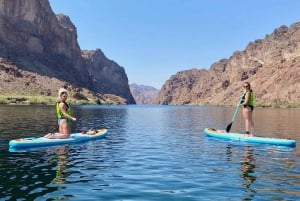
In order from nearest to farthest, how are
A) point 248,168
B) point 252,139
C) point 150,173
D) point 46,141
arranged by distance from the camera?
point 150,173, point 248,168, point 46,141, point 252,139

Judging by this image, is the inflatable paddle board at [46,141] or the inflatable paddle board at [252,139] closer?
the inflatable paddle board at [46,141]

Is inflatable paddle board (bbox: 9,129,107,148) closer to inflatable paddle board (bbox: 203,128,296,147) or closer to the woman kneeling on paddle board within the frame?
the woman kneeling on paddle board

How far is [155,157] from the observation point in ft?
73.9

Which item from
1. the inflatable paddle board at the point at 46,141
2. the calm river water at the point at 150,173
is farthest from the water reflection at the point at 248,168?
the inflatable paddle board at the point at 46,141

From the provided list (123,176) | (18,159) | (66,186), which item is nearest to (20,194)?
(66,186)

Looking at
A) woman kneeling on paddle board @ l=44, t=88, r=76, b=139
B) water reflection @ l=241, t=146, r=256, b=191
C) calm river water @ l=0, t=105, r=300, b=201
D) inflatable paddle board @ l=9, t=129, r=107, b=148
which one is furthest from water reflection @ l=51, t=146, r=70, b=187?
water reflection @ l=241, t=146, r=256, b=191

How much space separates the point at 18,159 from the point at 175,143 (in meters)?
12.8

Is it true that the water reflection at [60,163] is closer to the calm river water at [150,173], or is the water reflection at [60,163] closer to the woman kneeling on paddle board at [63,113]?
the calm river water at [150,173]

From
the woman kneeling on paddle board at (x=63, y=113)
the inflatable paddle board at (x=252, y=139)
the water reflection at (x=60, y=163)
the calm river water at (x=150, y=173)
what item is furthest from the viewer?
the inflatable paddle board at (x=252, y=139)

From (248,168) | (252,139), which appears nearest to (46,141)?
(248,168)

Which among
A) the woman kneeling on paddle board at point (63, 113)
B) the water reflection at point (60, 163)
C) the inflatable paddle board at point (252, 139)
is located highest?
the woman kneeling on paddle board at point (63, 113)

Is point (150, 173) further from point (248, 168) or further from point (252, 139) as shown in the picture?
point (252, 139)

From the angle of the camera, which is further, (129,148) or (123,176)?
(129,148)

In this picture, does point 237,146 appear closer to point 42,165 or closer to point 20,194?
point 42,165
